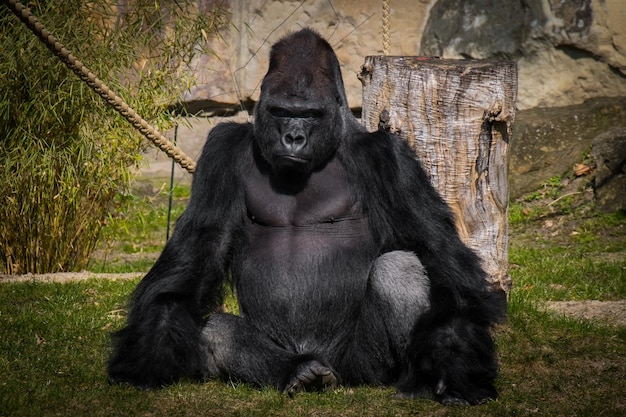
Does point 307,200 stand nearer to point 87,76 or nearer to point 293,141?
point 293,141

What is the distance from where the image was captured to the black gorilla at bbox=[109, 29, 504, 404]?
4.29 m

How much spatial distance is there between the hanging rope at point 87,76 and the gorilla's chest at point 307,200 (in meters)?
0.83

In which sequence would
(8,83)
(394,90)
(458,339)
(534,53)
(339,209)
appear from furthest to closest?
(534,53) < (8,83) < (394,90) < (339,209) < (458,339)

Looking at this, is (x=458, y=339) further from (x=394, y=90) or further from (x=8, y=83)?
(x=8, y=83)

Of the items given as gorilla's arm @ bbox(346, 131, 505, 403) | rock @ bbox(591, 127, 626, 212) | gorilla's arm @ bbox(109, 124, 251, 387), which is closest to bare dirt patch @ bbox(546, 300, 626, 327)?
gorilla's arm @ bbox(346, 131, 505, 403)

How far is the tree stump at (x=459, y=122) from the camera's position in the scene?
15.9ft

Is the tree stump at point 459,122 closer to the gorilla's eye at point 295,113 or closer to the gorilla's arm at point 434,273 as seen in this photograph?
the gorilla's arm at point 434,273

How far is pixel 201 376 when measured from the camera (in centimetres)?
451

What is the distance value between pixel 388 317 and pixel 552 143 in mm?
5392

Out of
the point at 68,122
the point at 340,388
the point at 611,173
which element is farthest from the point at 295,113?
the point at 611,173

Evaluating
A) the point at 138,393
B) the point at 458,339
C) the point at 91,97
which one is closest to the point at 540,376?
the point at 458,339

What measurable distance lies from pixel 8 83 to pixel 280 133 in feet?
10.1

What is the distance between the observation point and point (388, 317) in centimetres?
433

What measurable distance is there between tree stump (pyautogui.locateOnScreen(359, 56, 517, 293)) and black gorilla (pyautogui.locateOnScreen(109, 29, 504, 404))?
0.46 metres
